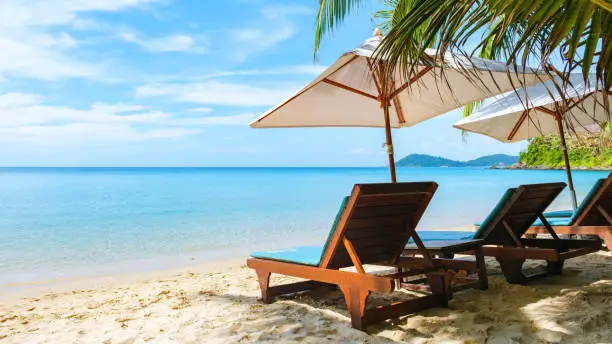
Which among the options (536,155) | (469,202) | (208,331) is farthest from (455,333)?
(536,155)

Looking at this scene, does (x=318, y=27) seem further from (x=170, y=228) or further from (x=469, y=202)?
(x=469, y=202)

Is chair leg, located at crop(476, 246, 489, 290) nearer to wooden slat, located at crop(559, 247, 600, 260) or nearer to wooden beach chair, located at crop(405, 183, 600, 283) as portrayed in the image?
wooden beach chair, located at crop(405, 183, 600, 283)

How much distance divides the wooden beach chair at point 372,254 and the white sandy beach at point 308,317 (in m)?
0.13

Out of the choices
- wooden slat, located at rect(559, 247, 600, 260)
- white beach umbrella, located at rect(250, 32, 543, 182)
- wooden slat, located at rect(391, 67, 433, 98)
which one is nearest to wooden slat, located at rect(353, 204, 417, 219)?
white beach umbrella, located at rect(250, 32, 543, 182)

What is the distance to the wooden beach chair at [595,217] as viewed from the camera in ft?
15.1

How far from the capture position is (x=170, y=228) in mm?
13961

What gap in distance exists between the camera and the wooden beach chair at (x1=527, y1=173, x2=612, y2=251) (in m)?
4.59

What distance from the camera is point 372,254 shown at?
11.4ft

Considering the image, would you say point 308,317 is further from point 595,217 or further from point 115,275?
point 115,275

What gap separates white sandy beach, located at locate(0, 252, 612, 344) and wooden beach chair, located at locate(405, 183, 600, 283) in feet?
0.67

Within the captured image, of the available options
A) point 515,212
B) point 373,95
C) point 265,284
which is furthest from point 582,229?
point 265,284

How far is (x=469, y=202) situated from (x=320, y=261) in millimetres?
21052

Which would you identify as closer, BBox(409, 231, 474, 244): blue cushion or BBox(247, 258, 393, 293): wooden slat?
BBox(247, 258, 393, 293): wooden slat

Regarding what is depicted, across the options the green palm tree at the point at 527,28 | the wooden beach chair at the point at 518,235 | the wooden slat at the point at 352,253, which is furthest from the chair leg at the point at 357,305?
the green palm tree at the point at 527,28
